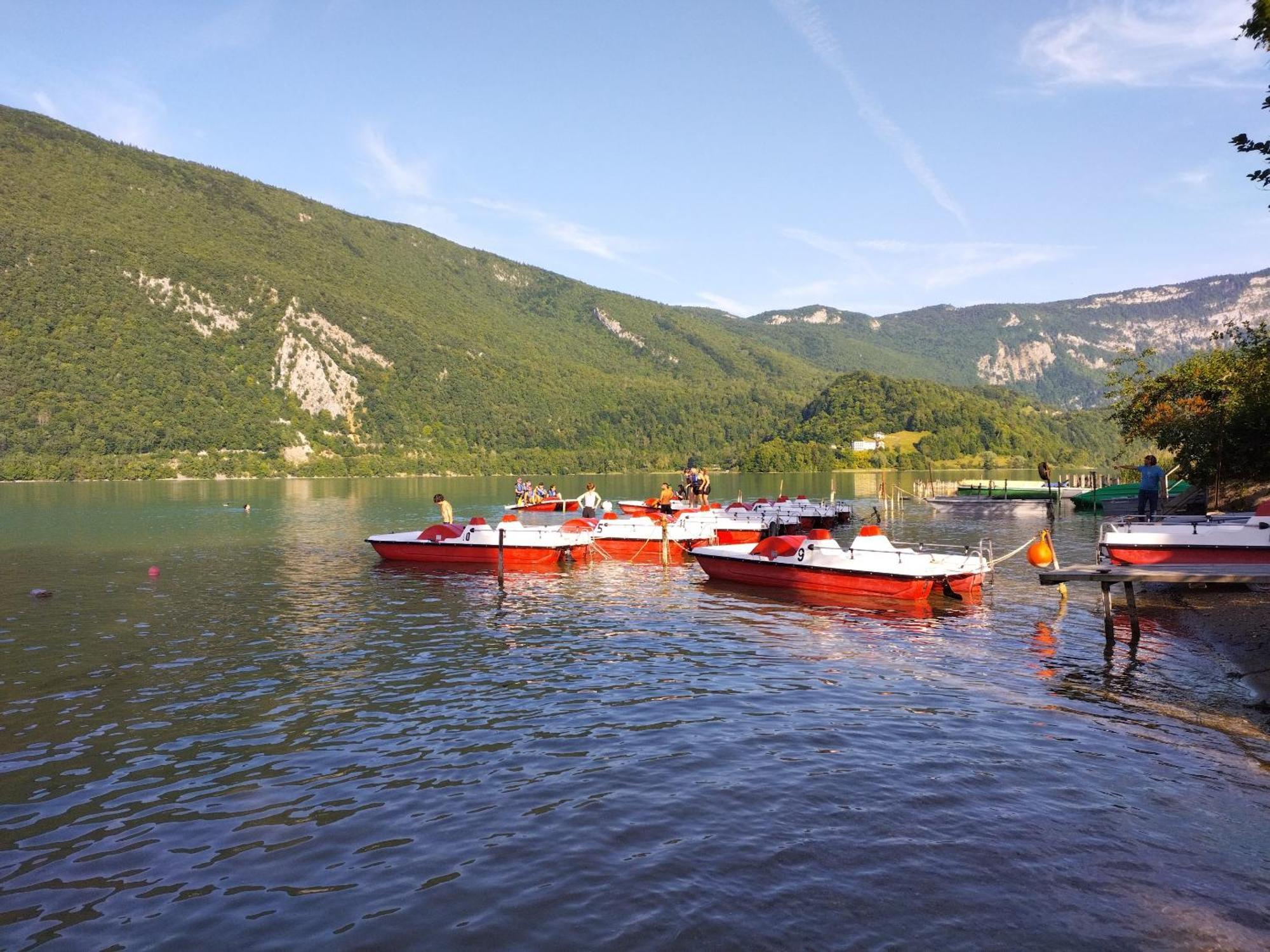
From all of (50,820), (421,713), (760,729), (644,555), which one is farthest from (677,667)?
(644,555)

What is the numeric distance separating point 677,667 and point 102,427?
20841 cm

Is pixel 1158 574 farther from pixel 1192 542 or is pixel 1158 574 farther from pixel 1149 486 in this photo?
pixel 1149 486

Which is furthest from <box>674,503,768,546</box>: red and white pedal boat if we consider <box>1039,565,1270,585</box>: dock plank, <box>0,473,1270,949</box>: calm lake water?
<box>1039,565,1270,585</box>: dock plank

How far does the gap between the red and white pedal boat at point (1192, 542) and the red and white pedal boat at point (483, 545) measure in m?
21.4

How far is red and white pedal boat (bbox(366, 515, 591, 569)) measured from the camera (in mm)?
36969

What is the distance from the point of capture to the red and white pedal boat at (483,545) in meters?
37.0

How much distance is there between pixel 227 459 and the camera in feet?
656

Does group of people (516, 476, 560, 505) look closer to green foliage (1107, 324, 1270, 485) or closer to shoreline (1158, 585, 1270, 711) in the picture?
green foliage (1107, 324, 1270, 485)

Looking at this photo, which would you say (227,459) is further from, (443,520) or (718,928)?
(718,928)

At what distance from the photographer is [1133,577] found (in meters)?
20.0

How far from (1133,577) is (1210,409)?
41800 millimetres

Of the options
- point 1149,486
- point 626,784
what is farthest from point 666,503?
point 626,784

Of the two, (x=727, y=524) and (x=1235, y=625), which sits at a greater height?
(x=727, y=524)

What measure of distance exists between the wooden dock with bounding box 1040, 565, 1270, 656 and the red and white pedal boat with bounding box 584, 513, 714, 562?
22868 millimetres
